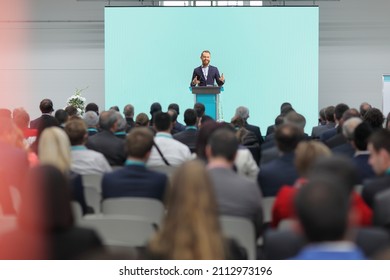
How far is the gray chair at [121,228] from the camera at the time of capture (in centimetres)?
296

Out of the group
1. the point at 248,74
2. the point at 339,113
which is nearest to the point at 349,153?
the point at 339,113

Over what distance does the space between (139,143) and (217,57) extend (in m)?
10.2

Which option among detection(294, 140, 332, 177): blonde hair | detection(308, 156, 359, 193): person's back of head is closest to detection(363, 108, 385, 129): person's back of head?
detection(294, 140, 332, 177): blonde hair

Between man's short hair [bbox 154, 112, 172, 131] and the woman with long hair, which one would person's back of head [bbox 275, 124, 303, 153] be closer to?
man's short hair [bbox 154, 112, 172, 131]

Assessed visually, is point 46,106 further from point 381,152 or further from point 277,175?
point 381,152

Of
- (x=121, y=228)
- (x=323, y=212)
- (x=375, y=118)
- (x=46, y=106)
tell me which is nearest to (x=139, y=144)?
(x=121, y=228)

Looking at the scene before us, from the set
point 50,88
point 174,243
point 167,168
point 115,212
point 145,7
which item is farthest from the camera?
point 50,88

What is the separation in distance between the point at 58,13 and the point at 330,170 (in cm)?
1344

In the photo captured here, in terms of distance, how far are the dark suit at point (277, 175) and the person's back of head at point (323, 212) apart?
2.25 m

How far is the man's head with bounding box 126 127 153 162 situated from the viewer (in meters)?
3.96

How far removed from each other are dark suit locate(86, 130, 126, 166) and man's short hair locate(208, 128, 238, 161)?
2.31 metres
